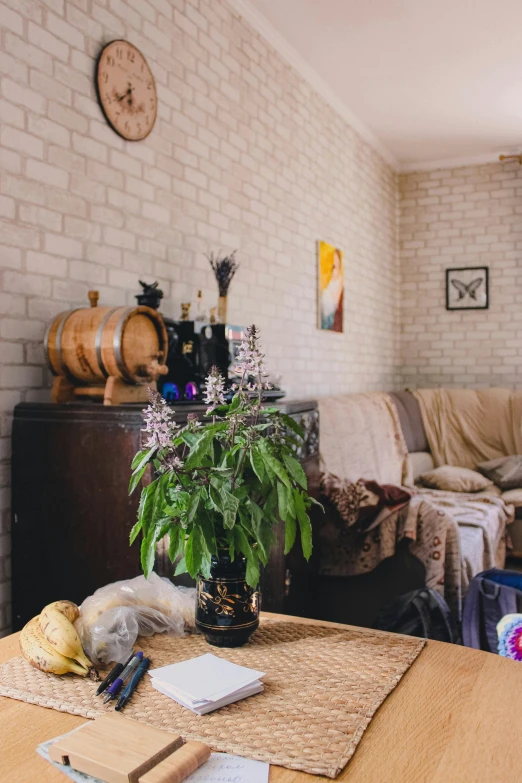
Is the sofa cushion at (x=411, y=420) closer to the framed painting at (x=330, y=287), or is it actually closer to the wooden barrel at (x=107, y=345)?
the framed painting at (x=330, y=287)

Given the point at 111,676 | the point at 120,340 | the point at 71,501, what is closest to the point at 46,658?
the point at 111,676

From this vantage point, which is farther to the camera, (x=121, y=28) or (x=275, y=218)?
(x=275, y=218)

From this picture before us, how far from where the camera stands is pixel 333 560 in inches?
130

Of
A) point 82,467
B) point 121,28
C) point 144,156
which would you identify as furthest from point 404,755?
point 121,28

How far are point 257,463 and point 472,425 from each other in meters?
5.18

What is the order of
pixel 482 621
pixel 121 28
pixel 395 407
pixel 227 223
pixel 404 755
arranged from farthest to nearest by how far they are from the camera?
pixel 395 407
pixel 227 223
pixel 121 28
pixel 482 621
pixel 404 755

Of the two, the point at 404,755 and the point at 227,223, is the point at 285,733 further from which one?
the point at 227,223

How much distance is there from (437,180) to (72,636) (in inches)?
258

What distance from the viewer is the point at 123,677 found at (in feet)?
3.73

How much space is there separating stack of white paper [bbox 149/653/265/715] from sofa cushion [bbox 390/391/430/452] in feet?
15.5

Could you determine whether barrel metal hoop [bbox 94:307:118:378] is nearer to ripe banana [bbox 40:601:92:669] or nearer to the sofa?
ripe banana [bbox 40:601:92:669]

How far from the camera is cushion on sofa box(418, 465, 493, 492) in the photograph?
5125 mm

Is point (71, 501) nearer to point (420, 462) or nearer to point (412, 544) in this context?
point (412, 544)

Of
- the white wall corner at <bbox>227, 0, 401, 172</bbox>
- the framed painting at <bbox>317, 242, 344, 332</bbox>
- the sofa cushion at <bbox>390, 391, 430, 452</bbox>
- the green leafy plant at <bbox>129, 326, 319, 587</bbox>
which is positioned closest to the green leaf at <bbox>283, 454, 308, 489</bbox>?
the green leafy plant at <bbox>129, 326, 319, 587</bbox>
